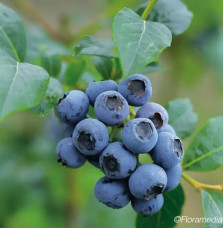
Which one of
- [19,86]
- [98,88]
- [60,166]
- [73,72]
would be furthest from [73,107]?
[60,166]

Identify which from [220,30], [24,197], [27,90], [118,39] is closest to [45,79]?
[27,90]

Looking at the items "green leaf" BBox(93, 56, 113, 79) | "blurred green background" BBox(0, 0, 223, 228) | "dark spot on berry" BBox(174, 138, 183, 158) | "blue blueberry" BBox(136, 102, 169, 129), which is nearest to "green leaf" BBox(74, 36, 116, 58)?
"green leaf" BBox(93, 56, 113, 79)

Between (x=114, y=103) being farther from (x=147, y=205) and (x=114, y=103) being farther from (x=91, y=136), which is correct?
(x=147, y=205)

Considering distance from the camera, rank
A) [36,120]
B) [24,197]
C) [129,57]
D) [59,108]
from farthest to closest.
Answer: [36,120], [24,197], [59,108], [129,57]

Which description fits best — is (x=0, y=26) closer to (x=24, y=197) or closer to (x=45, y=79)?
(x=45, y=79)

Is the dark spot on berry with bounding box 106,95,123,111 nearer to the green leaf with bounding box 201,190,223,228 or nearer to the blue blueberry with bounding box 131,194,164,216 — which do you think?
the blue blueberry with bounding box 131,194,164,216

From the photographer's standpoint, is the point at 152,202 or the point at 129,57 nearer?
the point at 129,57

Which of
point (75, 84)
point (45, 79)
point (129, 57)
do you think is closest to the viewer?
point (129, 57)
